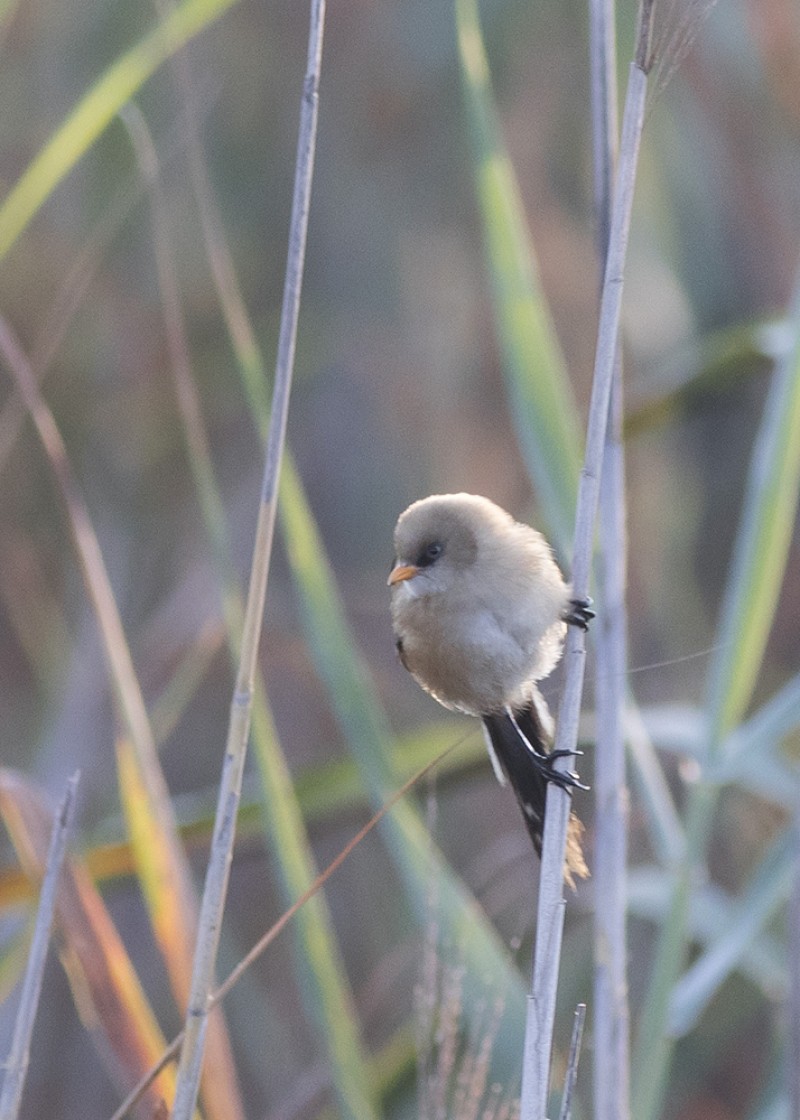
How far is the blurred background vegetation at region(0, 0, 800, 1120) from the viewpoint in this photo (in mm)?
2709

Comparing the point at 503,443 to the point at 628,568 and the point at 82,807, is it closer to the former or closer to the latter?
the point at 628,568

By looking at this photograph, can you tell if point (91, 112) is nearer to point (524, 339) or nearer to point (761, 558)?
point (524, 339)

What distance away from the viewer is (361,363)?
3055 millimetres

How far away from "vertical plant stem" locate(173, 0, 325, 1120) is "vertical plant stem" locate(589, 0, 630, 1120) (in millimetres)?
379

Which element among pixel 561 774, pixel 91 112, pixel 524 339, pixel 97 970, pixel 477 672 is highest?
pixel 91 112

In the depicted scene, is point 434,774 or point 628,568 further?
point 628,568

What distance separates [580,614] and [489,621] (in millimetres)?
182

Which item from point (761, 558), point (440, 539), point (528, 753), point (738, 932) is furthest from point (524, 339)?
point (738, 932)

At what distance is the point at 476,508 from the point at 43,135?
67.2 inches

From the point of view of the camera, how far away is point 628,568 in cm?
278

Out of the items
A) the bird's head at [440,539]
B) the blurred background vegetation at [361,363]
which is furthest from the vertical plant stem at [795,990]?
the blurred background vegetation at [361,363]

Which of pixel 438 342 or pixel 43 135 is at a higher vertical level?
pixel 43 135

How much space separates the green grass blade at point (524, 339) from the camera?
1.59m

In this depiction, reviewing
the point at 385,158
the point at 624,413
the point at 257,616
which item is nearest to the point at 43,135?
the point at 385,158
